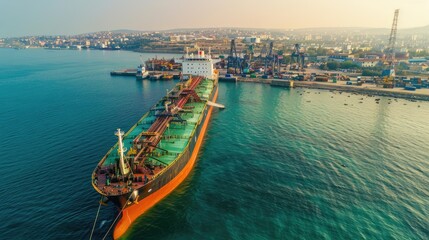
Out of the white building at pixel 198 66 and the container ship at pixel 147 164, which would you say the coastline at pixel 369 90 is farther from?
the container ship at pixel 147 164

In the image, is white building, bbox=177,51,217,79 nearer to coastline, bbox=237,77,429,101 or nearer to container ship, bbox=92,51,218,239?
coastline, bbox=237,77,429,101

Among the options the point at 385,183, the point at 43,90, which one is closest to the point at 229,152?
the point at 385,183

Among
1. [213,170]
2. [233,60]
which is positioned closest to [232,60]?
[233,60]

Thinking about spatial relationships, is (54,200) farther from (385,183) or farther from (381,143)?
(381,143)

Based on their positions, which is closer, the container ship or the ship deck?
the container ship

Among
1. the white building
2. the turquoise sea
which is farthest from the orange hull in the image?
the white building
